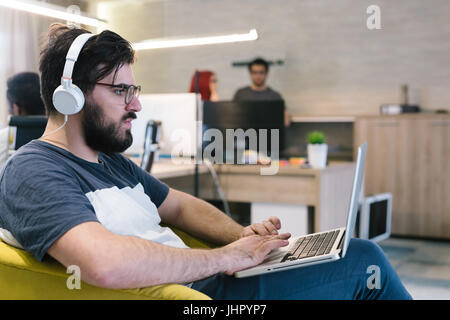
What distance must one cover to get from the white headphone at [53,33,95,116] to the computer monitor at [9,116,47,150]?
775 millimetres

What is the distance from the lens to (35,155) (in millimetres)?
1129

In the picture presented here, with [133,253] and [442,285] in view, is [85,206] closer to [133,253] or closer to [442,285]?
[133,253]

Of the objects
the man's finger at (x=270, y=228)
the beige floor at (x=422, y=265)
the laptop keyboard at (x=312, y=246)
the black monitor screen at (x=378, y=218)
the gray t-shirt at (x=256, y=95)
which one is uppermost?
the gray t-shirt at (x=256, y=95)

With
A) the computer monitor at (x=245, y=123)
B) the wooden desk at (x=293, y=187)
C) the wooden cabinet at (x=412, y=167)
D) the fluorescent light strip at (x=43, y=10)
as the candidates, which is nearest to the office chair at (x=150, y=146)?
the wooden desk at (x=293, y=187)

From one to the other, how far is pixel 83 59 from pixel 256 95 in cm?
405

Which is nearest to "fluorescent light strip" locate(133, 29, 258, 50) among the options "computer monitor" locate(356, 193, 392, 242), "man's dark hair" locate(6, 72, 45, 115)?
"man's dark hair" locate(6, 72, 45, 115)

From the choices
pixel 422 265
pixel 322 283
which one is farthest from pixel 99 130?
pixel 422 265

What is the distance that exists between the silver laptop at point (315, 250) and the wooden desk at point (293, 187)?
163cm

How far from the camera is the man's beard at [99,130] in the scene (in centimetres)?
126

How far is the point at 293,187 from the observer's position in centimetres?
318

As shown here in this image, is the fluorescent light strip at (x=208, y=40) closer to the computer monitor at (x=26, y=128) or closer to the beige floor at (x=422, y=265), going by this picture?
the computer monitor at (x=26, y=128)

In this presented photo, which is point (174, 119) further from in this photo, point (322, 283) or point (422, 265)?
point (322, 283)
